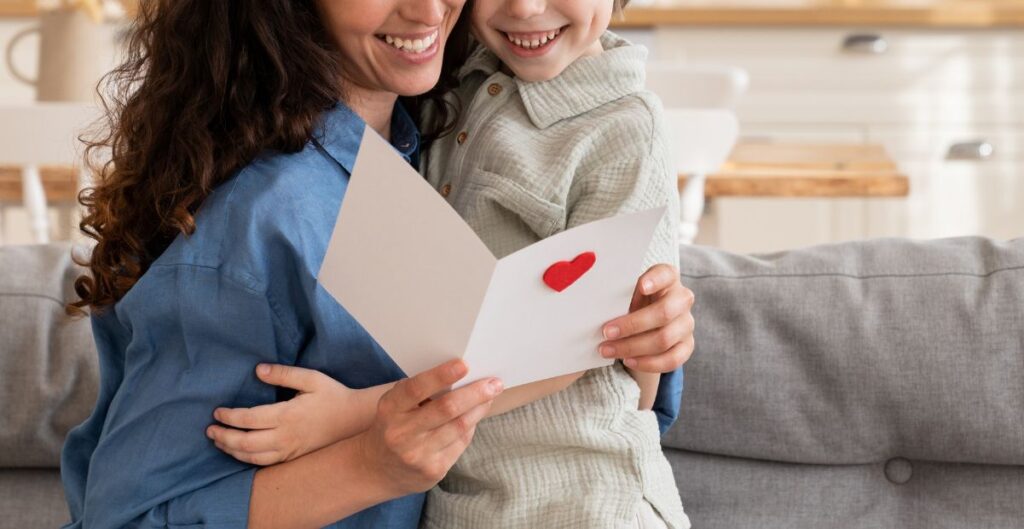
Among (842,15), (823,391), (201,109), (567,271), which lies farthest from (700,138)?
(842,15)

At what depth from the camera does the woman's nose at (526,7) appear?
4.32 ft

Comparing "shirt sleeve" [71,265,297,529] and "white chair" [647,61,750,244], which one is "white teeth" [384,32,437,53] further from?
"white chair" [647,61,750,244]

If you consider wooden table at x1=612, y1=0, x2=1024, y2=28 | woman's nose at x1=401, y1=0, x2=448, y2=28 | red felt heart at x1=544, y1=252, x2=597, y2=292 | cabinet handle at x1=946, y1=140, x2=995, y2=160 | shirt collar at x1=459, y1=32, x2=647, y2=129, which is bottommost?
cabinet handle at x1=946, y1=140, x2=995, y2=160

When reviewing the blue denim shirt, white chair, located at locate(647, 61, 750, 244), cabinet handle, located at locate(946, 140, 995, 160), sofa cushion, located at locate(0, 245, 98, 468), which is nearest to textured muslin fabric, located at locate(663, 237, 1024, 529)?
the blue denim shirt

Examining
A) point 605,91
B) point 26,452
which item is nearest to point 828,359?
→ point 605,91

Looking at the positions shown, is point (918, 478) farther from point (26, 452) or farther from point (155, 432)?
point (26, 452)

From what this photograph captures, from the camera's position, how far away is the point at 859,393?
1.57 metres

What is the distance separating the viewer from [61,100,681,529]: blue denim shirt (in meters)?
1.16

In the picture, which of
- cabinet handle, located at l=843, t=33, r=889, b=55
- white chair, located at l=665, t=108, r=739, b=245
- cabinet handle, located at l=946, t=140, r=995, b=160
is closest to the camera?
white chair, located at l=665, t=108, r=739, b=245

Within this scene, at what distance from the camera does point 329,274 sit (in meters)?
1.07

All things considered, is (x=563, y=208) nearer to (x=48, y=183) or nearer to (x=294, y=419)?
(x=294, y=419)

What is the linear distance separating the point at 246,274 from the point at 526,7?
1.28ft

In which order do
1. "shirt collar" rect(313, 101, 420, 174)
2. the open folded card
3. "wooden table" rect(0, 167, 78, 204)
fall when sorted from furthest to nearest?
"wooden table" rect(0, 167, 78, 204), "shirt collar" rect(313, 101, 420, 174), the open folded card

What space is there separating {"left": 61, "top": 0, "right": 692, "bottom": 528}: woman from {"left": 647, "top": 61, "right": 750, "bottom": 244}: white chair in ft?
4.02
